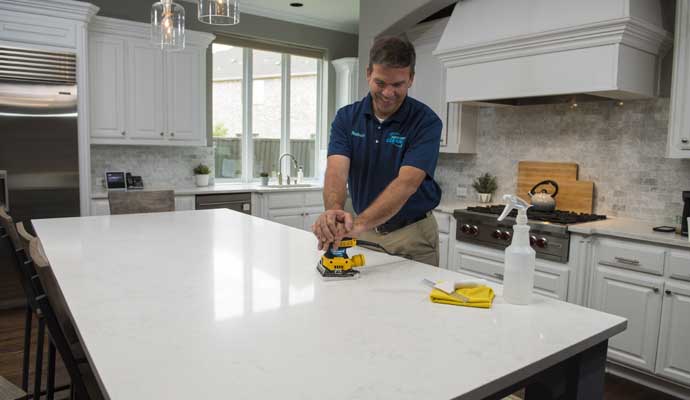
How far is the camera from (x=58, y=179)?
12.9 ft

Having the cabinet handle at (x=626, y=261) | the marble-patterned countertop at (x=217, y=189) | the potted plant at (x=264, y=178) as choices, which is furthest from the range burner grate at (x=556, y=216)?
the potted plant at (x=264, y=178)

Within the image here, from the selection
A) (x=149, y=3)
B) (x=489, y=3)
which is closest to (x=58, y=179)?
(x=149, y=3)

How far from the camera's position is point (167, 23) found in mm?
2414

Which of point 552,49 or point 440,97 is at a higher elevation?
point 552,49

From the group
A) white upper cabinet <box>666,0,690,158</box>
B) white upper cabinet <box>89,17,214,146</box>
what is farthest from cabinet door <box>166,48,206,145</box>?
white upper cabinet <box>666,0,690,158</box>

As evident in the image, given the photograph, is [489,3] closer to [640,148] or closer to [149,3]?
[640,148]

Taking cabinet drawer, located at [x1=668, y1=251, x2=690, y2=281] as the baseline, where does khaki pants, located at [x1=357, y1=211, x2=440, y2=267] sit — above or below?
above

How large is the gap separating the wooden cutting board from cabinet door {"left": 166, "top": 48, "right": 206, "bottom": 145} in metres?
2.97

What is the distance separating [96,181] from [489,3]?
11.9ft

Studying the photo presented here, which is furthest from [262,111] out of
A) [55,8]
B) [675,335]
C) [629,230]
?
[675,335]

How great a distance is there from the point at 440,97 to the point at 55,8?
299 cm

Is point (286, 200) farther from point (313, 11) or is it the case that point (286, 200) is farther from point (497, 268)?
point (497, 268)

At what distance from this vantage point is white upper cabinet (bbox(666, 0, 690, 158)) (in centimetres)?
280

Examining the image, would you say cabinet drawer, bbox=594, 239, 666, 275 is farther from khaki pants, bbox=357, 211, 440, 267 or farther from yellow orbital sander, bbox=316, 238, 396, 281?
yellow orbital sander, bbox=316, 238, 396, 281
